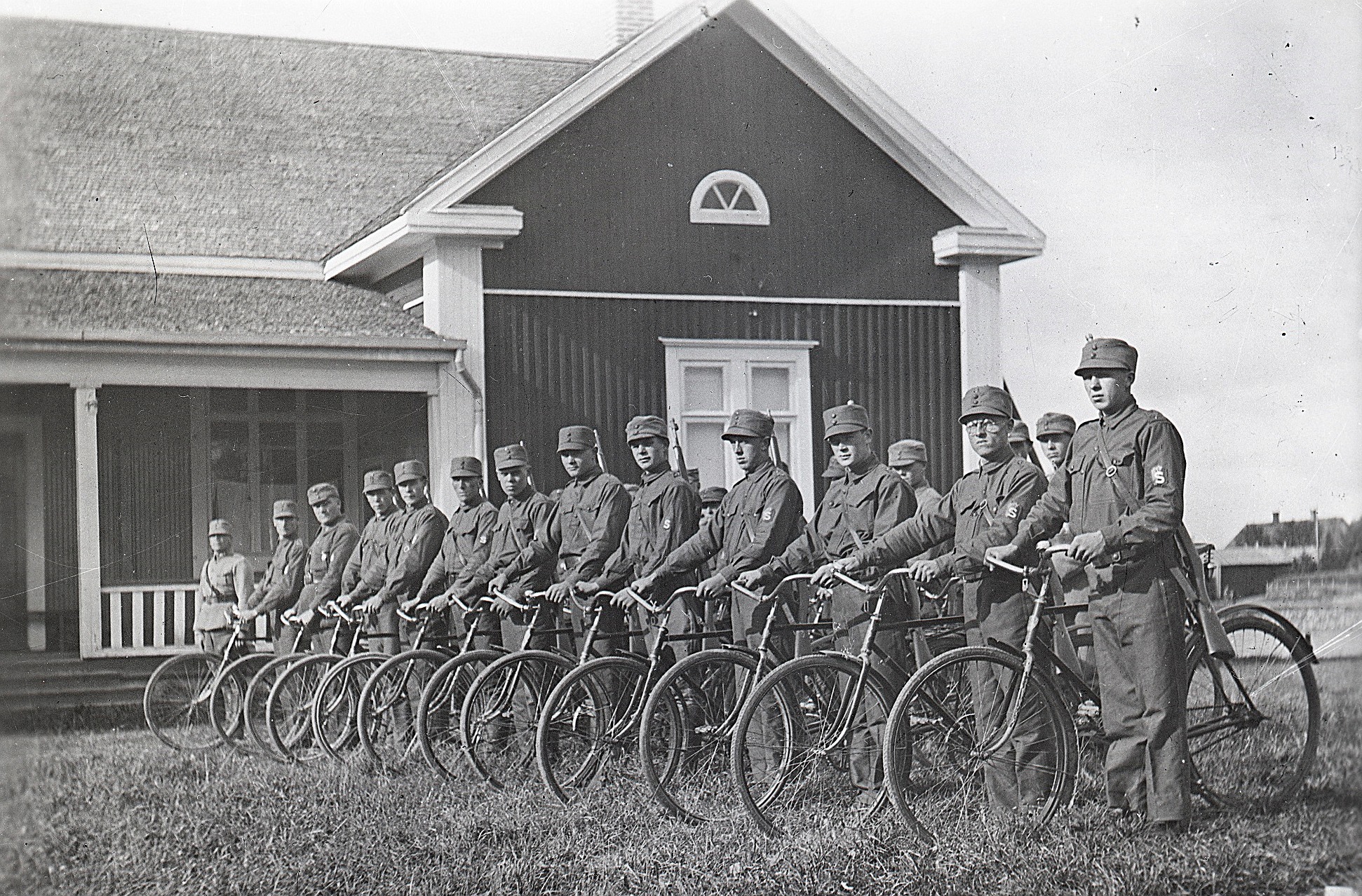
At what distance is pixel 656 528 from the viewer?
22.4 feet

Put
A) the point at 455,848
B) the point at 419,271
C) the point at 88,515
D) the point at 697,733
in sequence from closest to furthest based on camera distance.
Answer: the point at 88,515 < the point at 455,848 < the point at 697,733 < the point at 419,271

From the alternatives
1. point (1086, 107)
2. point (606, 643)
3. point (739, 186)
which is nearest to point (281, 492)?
point (606, 643)

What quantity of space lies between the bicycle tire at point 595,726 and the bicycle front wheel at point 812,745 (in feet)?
1.94

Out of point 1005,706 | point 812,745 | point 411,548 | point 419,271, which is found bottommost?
point 812,745

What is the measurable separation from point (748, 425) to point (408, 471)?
4.85 ft

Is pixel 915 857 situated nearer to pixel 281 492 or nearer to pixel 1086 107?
pixel 281 492

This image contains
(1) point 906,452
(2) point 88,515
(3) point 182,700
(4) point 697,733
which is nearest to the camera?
(2) point 88,515

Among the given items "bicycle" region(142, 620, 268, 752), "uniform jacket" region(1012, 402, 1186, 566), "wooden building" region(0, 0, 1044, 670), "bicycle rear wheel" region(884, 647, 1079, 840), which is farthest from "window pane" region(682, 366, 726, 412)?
"bicycle" region(142, 620, 268, 752)

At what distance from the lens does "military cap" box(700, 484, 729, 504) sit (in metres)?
6.80

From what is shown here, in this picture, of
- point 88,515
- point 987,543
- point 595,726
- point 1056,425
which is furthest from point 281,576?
point 1056,425

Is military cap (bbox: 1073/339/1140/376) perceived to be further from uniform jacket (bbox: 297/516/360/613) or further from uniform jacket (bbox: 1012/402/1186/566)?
uniform jacket (bbox: 297/516/360/613)

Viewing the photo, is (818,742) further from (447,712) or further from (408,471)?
(408,471)

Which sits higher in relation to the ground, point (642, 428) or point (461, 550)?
point (642, 428)

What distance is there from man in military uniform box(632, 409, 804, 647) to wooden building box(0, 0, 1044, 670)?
0.58 feet
